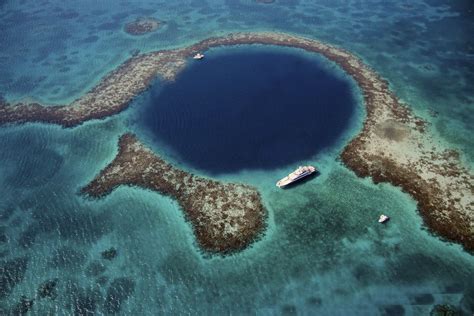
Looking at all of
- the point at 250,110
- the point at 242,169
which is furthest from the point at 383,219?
the point at 250,110

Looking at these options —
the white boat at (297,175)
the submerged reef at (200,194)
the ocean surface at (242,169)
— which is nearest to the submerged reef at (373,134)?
the submerged reef at (200,194)

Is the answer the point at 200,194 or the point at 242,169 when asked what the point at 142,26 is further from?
the point at 200,194

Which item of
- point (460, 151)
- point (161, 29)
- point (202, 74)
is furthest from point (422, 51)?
point (161, 29)

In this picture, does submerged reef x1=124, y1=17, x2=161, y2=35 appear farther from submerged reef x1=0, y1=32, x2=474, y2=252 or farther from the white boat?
the white boat

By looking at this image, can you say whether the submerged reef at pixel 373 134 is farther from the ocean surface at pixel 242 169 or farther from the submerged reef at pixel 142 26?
the submerged reef at pixel 142 26

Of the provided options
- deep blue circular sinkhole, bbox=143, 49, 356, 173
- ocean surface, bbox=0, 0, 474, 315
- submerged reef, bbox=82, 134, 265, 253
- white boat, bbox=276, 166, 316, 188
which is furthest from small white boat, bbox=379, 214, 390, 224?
submerged reef, bbox=82, 134, 265, 253

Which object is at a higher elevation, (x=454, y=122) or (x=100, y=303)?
(x=454, y=122)

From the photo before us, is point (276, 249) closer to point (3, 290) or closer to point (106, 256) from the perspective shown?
point (106, 256)
